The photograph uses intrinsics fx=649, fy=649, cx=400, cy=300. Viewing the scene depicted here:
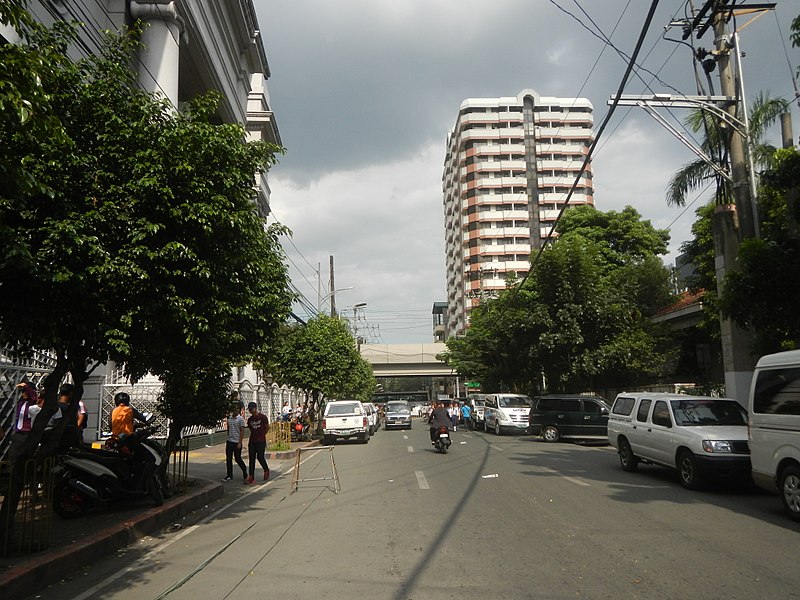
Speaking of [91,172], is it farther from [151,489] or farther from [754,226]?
[754,226]

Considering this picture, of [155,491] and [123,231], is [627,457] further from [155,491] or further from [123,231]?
[123,231]

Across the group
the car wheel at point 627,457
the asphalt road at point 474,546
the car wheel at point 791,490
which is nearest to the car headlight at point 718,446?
the asphalt road at point 474,546

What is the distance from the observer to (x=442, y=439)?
19.8 metres

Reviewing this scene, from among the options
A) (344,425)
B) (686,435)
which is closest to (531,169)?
(344,425)

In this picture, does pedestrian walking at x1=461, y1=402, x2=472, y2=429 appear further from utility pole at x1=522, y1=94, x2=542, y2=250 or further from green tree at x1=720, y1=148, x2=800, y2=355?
utility pole at x1=522, y1=94, x2=542, y2=250

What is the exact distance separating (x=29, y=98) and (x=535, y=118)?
8287 centimetres

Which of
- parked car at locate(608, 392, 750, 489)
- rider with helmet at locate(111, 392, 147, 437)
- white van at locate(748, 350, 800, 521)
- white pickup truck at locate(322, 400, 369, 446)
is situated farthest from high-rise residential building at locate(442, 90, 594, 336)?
white van at locate(748, 350, 800, 521)

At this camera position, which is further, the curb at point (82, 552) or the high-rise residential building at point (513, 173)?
the high-rise residential building at point (513, 173)

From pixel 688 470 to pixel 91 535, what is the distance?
961 cm

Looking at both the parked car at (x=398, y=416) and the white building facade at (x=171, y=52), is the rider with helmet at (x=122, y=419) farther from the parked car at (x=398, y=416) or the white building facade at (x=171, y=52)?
the parked car at (x=398, y=416)

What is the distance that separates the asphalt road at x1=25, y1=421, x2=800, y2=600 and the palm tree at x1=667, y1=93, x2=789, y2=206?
26.1 feet

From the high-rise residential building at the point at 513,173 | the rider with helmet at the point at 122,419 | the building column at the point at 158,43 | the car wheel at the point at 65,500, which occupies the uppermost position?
the high-rise residential building at the point at 513,173

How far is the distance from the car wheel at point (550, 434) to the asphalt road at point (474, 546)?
411 inches

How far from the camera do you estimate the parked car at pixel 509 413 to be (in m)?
28.4
